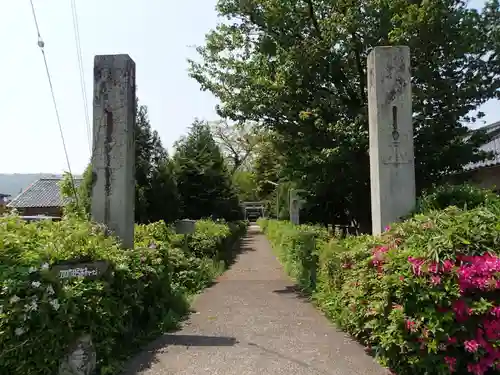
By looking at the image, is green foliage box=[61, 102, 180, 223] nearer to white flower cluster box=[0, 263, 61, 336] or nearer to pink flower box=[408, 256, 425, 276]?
white flower cluster box=[0, 263, 61, 336]

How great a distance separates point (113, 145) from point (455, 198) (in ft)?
16.8

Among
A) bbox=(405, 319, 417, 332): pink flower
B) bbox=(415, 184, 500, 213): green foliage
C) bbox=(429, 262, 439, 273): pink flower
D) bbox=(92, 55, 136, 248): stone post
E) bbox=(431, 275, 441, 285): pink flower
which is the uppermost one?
bbox=(92, 55, 136, 248): stone post

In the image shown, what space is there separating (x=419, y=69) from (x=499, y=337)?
730 cm

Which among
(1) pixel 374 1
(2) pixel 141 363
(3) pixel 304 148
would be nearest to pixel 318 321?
(2) pixel 141 363

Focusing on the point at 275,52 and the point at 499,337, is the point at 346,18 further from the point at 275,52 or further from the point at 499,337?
the point at 499,337

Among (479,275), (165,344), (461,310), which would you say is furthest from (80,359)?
(479,275)

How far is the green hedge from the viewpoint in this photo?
3.89 m

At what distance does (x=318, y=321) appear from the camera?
683 centimetres

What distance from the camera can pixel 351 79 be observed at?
445 inches

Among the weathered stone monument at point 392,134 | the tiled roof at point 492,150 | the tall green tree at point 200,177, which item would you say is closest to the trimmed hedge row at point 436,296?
the weathered stone monument at point 392,134

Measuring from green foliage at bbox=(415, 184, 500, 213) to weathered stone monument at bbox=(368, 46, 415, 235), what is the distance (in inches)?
10.5

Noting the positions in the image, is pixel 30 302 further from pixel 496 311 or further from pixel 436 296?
pixel 496 311

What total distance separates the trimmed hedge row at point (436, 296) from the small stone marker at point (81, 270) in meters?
2.89

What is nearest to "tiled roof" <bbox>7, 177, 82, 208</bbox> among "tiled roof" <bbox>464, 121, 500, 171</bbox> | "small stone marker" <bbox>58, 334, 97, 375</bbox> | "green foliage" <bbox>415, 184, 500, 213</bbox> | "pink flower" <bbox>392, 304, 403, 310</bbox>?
"tiled roof" <bbox>464, 121, 500, 171</bbox>
